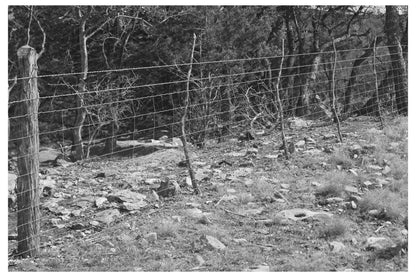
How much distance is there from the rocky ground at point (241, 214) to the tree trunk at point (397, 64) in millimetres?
2808

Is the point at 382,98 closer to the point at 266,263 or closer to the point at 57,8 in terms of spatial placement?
the point at 266,263

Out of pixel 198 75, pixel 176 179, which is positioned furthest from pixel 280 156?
pixel 198 75

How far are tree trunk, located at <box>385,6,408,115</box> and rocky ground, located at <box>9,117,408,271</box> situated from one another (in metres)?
2.81

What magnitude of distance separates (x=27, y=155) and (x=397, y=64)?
9.85 metres

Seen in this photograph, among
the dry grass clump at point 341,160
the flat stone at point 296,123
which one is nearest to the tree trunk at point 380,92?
the flat stone at point 296,123

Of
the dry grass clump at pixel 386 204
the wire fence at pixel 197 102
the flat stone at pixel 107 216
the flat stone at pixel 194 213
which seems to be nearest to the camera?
the dry grass clump at pixel 386 204

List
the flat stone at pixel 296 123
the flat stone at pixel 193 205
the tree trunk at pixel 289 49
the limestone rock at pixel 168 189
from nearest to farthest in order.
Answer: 1. the flat stone at pixel 193 205
2. the limestone rock at pixel 168 189
3. the flat stone at pixel 296 123
4. the tree trunk at pixel 289 49

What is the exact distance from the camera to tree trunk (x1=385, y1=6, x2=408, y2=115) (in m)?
12.1

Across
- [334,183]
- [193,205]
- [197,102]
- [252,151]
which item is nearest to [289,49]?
[197,102]

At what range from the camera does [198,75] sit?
641 inches

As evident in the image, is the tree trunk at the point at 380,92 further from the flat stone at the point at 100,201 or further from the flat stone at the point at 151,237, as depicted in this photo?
the flat stone at the point at 151,237

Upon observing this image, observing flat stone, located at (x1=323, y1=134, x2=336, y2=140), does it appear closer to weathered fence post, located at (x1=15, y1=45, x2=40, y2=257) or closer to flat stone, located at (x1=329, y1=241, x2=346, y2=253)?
flat stone, located at (x1=329, y1=241, x2=346, y2=253)

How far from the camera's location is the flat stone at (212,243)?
5152 mm

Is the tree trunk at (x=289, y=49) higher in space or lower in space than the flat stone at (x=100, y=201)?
higher
